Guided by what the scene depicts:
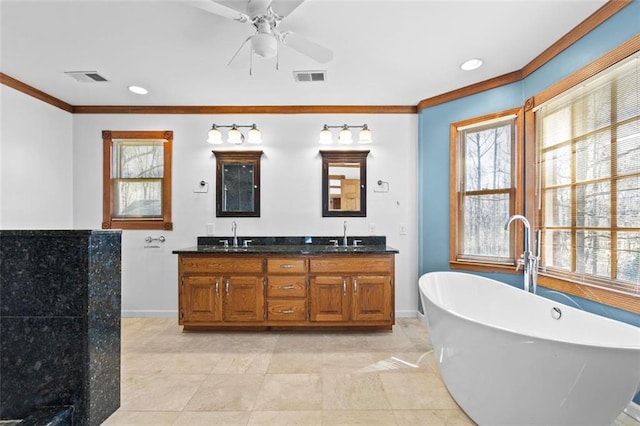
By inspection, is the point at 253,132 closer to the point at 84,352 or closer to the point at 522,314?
the point at 84,352

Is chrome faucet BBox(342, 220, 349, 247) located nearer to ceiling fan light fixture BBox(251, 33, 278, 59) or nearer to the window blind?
the window blind

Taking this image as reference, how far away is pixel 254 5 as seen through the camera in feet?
5.10

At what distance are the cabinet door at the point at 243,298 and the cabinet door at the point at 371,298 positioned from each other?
950 mm

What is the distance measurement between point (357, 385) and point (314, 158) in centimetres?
237

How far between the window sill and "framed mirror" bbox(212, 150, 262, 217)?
9.41 ft

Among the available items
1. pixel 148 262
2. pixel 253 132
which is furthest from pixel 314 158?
pixel 148 262

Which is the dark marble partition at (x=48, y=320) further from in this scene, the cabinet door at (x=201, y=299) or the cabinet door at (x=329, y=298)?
the cabinet door at (x=329, y=298)

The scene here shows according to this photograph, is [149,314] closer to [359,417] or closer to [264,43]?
[359,417]

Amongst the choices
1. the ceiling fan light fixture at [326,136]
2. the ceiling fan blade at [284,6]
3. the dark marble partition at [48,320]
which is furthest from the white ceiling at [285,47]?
the dark marble partition at [48,320]

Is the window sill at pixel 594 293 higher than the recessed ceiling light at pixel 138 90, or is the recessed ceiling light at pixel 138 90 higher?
the recessed ceiling light at pixel 138 90

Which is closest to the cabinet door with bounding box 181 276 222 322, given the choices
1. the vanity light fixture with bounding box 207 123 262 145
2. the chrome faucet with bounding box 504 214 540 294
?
the vanity light fixture with bounding box 207 123 262 145

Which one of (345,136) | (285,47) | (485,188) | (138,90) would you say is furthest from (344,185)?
(138,90)

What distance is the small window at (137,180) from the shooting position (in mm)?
3387

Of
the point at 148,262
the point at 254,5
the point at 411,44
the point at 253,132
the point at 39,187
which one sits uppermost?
the point at 411,44
